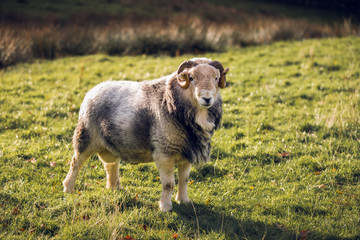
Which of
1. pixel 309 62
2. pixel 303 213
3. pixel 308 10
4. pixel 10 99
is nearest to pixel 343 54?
pixel 309 62

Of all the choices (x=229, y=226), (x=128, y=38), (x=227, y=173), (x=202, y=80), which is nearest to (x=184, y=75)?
(x=202, y=80)

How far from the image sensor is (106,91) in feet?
16.2

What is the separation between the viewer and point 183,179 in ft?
15.5

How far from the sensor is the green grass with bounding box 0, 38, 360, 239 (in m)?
4.10

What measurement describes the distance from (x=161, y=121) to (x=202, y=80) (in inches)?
31.8

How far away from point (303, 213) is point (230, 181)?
1.25 metres

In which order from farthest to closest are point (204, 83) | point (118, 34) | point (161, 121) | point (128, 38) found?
point (118, 34)
point (128, 38)
point (161, 121)
point (204, 83)

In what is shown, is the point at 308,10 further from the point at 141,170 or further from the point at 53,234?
the point at 53,234

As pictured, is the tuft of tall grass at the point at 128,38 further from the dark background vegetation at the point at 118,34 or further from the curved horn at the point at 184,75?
the curved horn at the point at 184,75

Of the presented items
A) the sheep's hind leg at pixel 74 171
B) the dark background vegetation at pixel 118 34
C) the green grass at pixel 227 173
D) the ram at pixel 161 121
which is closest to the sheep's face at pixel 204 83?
the ram at pixel 161 121

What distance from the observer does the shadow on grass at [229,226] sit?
403 centimetres

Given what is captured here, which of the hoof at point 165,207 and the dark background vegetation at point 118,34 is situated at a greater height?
the dark background vegetation at point 118,34

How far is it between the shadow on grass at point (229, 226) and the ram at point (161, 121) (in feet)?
0.87

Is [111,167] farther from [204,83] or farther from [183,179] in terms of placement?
[204,83]
